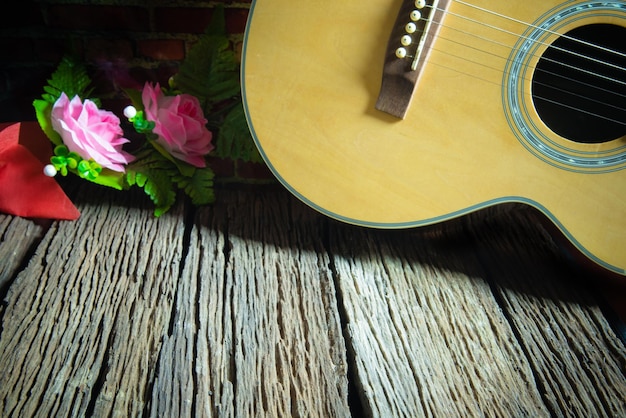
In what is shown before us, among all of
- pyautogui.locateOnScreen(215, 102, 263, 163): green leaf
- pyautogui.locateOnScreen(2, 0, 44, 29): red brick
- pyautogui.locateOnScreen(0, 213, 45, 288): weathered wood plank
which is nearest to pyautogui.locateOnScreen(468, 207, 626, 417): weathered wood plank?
pyautogui.locateOnScreen(215, 102, 263, 163): green leaf

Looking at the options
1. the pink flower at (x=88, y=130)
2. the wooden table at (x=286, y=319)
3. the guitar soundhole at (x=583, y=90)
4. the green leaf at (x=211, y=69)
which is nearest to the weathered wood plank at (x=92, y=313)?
the wooden table at (x=286, y=319)

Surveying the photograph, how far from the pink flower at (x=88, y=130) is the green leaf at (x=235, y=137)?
7.0 inches

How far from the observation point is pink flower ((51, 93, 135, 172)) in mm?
783

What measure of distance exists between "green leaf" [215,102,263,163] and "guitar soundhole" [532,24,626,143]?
0.51 m

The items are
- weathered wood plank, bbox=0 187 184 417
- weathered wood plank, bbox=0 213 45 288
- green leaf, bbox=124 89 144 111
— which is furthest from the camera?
green leaf, bbox=124 89 144 111

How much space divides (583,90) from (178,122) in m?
0.71

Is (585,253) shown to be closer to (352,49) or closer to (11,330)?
(352,49)

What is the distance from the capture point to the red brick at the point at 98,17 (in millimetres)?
890

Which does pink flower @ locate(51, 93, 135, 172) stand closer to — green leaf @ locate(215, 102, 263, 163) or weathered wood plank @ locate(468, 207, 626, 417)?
green leaf @ locate(215, 102, 263, 163)

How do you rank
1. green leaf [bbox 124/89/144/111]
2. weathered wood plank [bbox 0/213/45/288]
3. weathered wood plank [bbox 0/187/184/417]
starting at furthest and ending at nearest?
green leaf [bbox 124/89/144/111]
weathered wood plank [bbox 0/213/45/288]
weathered wood plank [bbox 0/187/184/417]

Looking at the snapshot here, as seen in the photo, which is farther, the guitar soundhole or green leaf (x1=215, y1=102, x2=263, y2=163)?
green leaf (x1=215, y1=102, x2=263, y2=163)

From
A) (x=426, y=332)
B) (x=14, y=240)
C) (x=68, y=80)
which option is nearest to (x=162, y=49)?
(x=68, y=80)

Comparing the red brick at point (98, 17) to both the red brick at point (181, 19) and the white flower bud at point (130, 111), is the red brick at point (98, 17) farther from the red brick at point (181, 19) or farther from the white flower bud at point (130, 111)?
the white flower bud at point (130, 111)

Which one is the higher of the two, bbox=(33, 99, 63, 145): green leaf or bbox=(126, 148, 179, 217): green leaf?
bbox=(33, 99, 63, 145): green leaf
